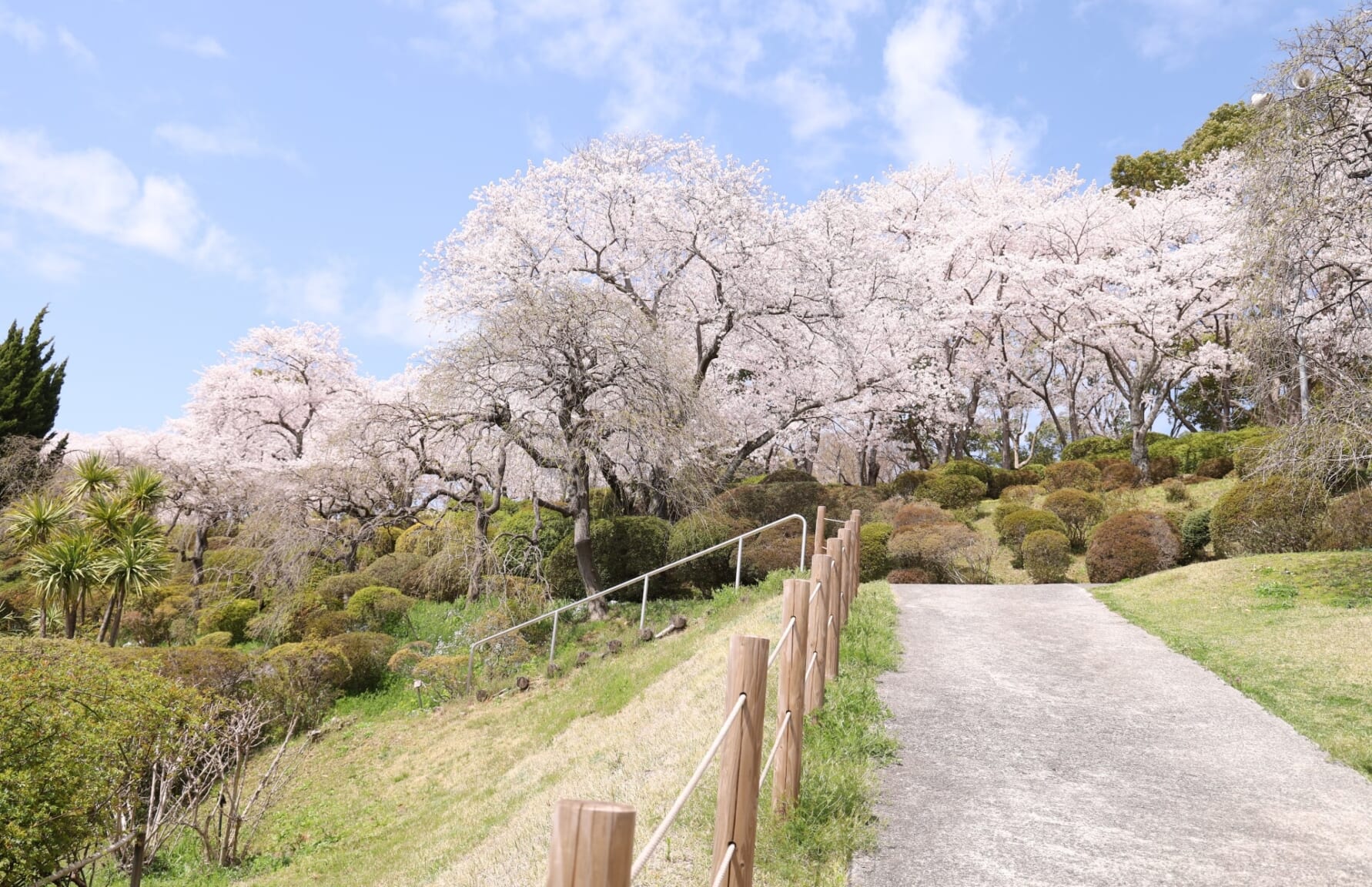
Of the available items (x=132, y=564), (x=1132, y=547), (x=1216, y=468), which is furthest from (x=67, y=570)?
(x=1216, y=468)

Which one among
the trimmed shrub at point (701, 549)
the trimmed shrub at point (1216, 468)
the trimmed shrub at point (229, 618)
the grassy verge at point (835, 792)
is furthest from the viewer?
the trimmed shrub at point (1216, 468)

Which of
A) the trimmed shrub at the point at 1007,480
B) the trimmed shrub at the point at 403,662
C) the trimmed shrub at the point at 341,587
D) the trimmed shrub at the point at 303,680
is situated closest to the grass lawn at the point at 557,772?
the trimmed shrub at the point at 303,680

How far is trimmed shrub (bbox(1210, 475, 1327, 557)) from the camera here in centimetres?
1608

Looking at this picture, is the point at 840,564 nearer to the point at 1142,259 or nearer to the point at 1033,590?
the point at 1033,590

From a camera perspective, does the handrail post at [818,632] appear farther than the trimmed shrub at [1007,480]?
No

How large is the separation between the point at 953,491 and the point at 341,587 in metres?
16.2

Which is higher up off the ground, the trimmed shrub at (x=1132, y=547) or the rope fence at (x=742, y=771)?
the trimmed shrub at (x=1132, y=547)

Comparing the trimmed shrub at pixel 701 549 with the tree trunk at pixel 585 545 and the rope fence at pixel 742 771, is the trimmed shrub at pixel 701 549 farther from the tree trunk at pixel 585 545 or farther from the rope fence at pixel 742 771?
the rope fence at pixel 742 771

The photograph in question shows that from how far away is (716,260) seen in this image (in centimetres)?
1962

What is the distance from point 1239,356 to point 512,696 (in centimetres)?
2204

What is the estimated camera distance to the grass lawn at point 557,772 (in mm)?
5180

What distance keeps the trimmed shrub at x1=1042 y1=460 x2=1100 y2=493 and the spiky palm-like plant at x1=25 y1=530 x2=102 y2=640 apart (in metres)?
23.5

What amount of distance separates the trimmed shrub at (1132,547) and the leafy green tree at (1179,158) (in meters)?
19.1

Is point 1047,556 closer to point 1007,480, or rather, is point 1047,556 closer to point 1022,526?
point 1022,526
